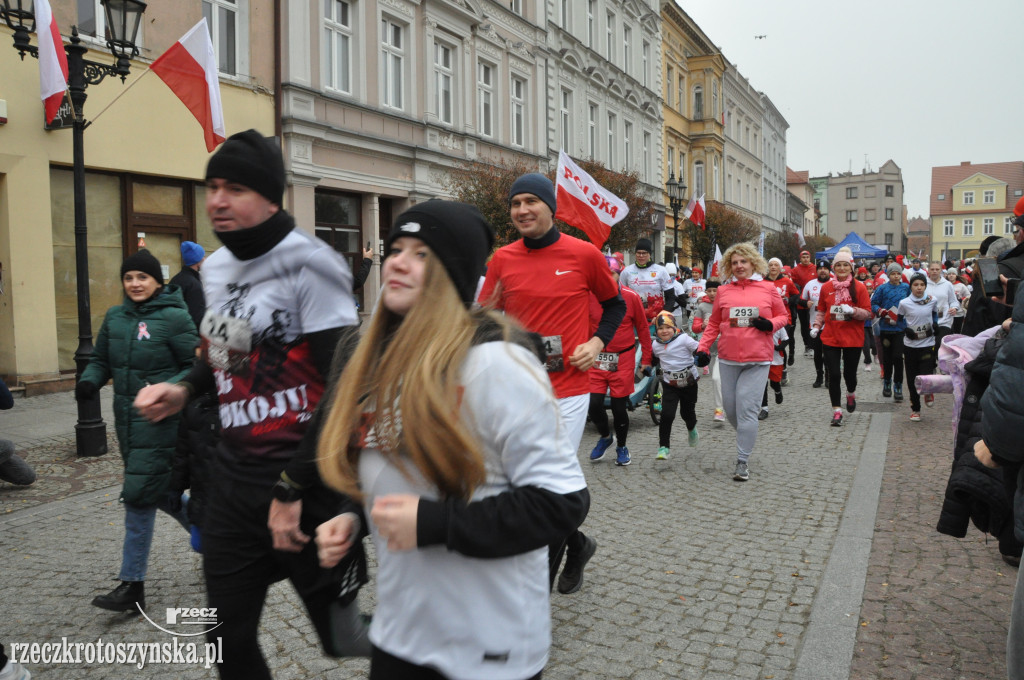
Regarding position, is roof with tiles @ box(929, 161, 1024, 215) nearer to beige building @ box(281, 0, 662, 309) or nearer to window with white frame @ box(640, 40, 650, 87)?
window with white frame @ box(640, 40, 650, 87)

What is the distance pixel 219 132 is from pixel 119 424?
6.09 m

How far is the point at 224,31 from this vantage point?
15250 mm

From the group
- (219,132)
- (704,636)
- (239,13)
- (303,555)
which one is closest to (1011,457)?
(704,636)

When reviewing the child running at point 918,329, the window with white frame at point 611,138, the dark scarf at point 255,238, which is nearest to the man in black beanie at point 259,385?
the dark scarf at point 255,238

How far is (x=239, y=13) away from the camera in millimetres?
15477

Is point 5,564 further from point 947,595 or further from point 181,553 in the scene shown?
point 947,595

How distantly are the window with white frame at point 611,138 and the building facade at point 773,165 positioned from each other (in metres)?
30.9

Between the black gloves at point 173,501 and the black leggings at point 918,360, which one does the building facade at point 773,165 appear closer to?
the black leggings at point 918,360

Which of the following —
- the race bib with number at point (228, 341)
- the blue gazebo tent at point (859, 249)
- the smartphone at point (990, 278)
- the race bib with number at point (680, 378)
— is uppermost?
the blue gazebo tent at point (859, 249)

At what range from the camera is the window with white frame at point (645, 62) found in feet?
122

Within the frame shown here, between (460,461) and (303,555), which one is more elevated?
(460,461)

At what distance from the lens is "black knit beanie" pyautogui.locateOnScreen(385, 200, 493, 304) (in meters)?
1.82

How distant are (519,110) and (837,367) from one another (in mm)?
17484

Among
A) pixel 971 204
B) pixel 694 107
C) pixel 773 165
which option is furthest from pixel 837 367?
pixel 971 204
